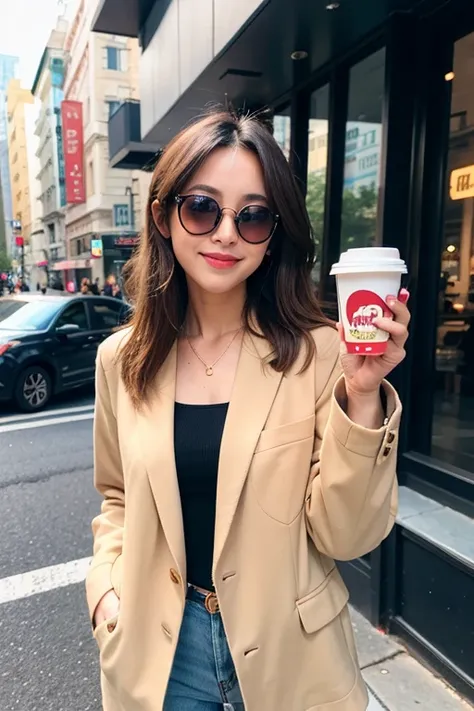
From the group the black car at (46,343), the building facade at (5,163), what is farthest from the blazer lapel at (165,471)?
the building facade at (5,163)

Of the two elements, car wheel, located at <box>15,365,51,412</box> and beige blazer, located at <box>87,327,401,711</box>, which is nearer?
beige blazer, located at <box>87,327,401,711</box>

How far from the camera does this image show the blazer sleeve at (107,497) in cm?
148

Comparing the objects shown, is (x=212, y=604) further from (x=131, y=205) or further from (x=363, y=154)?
(x=131, y=205)

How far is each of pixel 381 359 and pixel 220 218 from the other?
0.53 meters

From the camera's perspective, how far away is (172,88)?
526 cm

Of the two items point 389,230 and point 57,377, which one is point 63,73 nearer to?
point 57,377

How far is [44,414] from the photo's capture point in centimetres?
764

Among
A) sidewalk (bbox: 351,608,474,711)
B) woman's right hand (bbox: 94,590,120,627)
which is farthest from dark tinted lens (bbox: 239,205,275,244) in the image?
sidewalk (bbox: 351,608,474,711)

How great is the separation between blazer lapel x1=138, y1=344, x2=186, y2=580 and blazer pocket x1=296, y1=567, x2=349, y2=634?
0.30 m

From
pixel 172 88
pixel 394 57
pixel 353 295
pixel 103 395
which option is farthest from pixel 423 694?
pixel 172 88

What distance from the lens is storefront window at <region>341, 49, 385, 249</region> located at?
11.1 feet

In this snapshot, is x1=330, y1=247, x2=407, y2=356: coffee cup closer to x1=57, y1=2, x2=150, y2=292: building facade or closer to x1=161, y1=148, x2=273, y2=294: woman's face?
x1=161, y1=148, x2=273, y2=294: woman's face

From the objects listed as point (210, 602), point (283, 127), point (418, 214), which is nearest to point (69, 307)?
point (283, 127)

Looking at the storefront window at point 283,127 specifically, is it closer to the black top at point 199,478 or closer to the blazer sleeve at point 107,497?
the blazer sleeve at point 107,497
